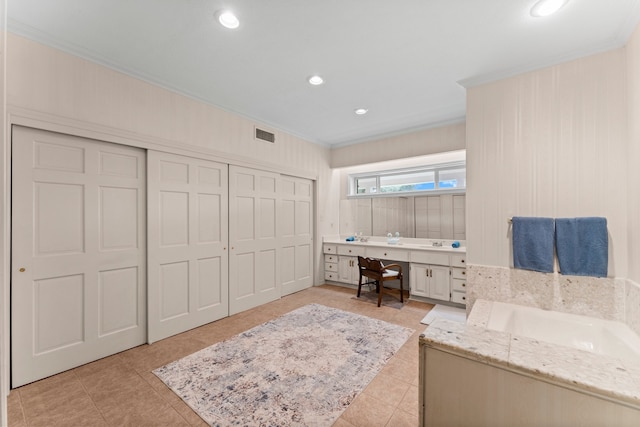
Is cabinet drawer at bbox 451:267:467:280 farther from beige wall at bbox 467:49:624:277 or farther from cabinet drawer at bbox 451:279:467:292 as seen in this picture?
beige wall at bbox 467:49:624:277

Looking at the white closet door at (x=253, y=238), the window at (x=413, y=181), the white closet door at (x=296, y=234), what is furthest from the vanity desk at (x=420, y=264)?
the white closet door at (x=253, y=238)

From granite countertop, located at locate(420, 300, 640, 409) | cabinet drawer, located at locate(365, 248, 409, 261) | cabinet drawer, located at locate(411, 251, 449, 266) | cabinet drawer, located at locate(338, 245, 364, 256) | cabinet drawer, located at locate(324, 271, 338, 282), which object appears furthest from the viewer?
cabinet drawer, located at locate(324, 271, 338, 282)

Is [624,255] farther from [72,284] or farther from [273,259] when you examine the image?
[72,284]

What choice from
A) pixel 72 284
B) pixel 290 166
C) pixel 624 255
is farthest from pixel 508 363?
pixel 290 166

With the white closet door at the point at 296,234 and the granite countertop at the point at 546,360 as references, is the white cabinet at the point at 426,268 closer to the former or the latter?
the white closet door at the point at 296,234

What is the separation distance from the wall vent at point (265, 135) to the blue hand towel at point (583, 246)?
3.45m

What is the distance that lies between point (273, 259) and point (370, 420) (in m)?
2.66

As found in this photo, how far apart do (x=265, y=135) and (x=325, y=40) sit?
2.03 meters

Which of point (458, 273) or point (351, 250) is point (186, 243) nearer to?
point (351, 250)

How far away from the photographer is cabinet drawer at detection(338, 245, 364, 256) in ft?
15.3

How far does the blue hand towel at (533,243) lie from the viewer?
7.16 feet

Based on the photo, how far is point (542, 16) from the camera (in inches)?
72.4

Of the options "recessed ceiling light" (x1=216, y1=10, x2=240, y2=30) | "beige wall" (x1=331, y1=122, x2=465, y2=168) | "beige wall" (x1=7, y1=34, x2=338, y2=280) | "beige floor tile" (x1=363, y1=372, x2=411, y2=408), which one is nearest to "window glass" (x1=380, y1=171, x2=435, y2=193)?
"beige wall" (x1=331, y1=122, x2=465, y2=168)

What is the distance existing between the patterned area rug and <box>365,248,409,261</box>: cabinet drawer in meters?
1.30
